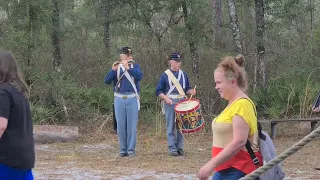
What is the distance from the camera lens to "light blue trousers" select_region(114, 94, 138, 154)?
1022cm

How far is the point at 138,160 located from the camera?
10.1 meters

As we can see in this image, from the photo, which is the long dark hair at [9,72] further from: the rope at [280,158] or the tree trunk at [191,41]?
the tree trunk at [191,41]

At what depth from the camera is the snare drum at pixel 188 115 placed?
Result: 988cm

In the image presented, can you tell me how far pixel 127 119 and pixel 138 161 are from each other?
2.50 ft

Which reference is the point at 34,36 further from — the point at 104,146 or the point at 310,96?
the point at 310,96

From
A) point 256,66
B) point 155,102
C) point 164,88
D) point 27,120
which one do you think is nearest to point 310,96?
point 256,66

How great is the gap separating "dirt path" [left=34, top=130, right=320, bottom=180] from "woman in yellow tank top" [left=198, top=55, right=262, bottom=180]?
416cm

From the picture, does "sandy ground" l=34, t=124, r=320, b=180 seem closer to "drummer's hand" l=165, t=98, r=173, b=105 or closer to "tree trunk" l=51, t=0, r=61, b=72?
"drummer's hand" l=165, t=98, r=173, b=105

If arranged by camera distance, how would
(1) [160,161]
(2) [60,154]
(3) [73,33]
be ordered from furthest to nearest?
(3) [73,33] < (2) [60,154] < (1) [160,161]

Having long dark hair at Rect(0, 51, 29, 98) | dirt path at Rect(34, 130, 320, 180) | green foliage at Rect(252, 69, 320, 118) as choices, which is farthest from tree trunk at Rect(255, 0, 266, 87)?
long dark hair at Rect(0, 51, 29, 98)

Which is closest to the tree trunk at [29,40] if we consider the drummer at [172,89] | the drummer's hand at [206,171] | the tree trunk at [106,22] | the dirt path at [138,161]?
the dirt path at [138,161]

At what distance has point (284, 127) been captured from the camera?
14188 millimetres

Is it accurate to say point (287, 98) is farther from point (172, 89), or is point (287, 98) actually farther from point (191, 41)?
point (172, 89)

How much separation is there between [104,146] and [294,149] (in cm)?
882
